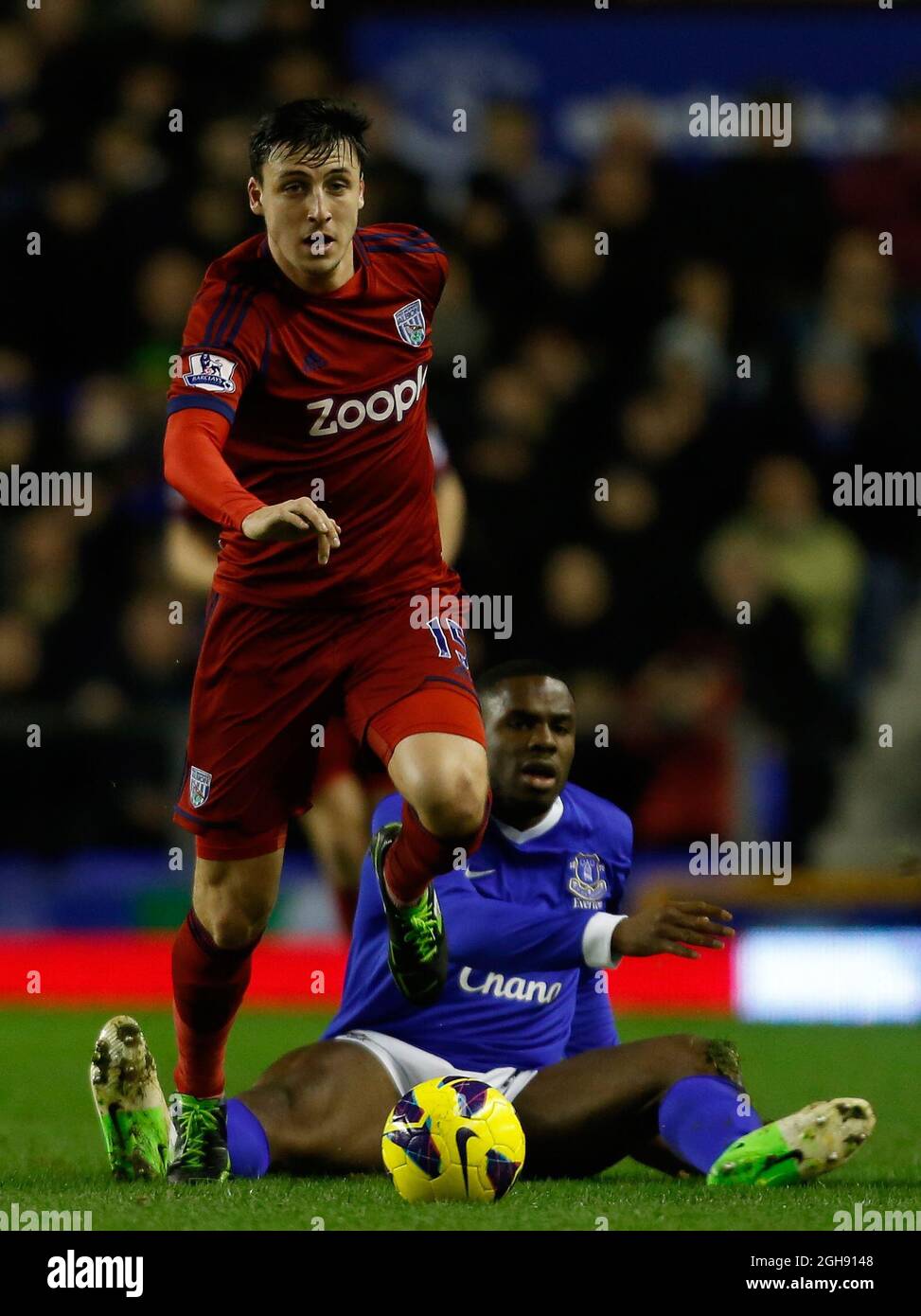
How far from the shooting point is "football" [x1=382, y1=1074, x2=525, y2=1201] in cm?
421

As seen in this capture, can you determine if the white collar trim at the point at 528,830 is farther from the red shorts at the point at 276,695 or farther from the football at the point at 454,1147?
the football at the point at 454,1147

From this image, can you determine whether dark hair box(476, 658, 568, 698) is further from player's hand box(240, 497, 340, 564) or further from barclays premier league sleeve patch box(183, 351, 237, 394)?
player's hand box(240, 497, 340, 564)

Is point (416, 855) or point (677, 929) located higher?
point (416, 855)

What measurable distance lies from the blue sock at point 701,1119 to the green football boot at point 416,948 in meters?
0.57

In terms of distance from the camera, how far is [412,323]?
4.79 meters

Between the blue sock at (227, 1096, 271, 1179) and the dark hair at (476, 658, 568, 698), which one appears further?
the dark hair at (476, 658, 568, 698)

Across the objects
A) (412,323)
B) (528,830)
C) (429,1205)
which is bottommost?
(429,1205)

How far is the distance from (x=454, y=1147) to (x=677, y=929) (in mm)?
602

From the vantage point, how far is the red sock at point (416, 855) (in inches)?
172

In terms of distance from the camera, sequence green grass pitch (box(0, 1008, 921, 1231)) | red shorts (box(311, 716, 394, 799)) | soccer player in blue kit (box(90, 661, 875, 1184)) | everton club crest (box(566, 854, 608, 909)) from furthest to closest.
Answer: red shorts (box(311, 716, 394, 799)) → everton club crest (box(566, 854, 608, 909)) → soccer player in blue kit (box(90, 661, 875, 1184)) → green grass pitch (box(0, 1008, 921, 1231))

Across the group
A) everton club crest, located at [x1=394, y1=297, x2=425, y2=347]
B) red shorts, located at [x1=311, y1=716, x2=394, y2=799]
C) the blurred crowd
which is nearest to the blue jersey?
everton club crest, located at [x1=394, y1=297, x2=425, y2=347]

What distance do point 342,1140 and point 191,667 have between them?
182 inches

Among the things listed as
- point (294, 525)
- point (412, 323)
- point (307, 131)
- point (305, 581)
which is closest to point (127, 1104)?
point (305, 581)

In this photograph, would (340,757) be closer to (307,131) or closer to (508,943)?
(508,943)
